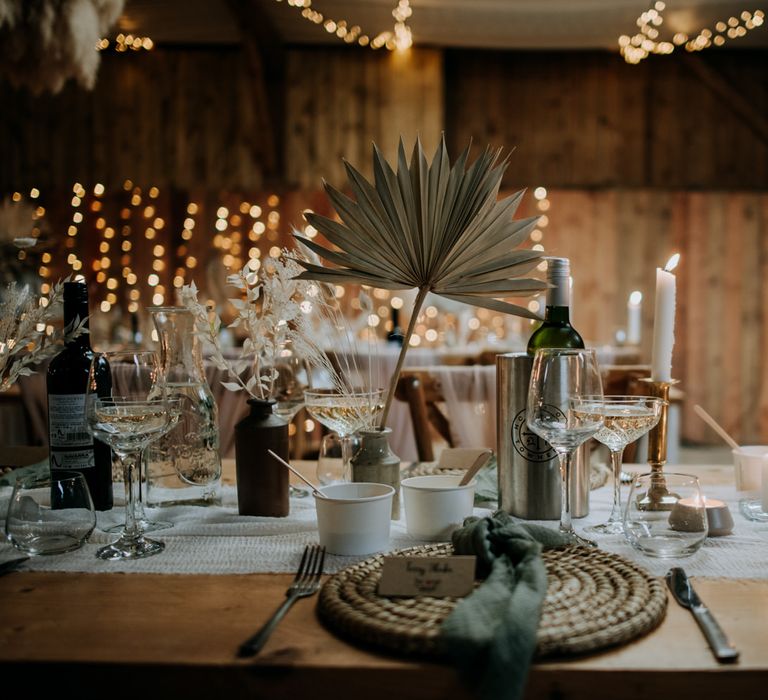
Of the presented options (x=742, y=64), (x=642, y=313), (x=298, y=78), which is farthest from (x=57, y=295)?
(x=742, y=64)

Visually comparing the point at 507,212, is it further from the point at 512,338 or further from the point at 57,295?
the point at 512,338

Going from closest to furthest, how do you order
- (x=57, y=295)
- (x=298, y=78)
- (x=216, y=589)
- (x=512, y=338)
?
(x=216, y=589), (x=57, y=295), (x=512, y=338), (x=298, y=78)

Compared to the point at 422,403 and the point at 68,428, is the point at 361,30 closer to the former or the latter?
→ the point at 422,403

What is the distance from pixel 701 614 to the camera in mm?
798

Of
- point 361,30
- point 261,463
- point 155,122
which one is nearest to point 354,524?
point 261,463

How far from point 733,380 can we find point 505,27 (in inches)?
131

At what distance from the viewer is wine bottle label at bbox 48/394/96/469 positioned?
1183 mm

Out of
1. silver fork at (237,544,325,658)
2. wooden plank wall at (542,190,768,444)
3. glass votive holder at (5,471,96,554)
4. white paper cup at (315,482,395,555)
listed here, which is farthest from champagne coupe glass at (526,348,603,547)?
wooden plank wall at (542,190,768,444)

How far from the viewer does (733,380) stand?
6281 mm

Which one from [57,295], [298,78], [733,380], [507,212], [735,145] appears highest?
[298,78]

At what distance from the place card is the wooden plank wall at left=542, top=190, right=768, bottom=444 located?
572cm

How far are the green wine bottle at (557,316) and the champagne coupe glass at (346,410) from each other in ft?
0.92

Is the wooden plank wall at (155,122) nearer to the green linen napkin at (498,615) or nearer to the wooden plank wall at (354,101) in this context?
the wooden plank wall at (354,101)

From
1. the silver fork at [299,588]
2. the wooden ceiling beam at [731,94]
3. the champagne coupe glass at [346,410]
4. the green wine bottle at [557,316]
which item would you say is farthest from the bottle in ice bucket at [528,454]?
the wooden ceiling beam at [731,94]
